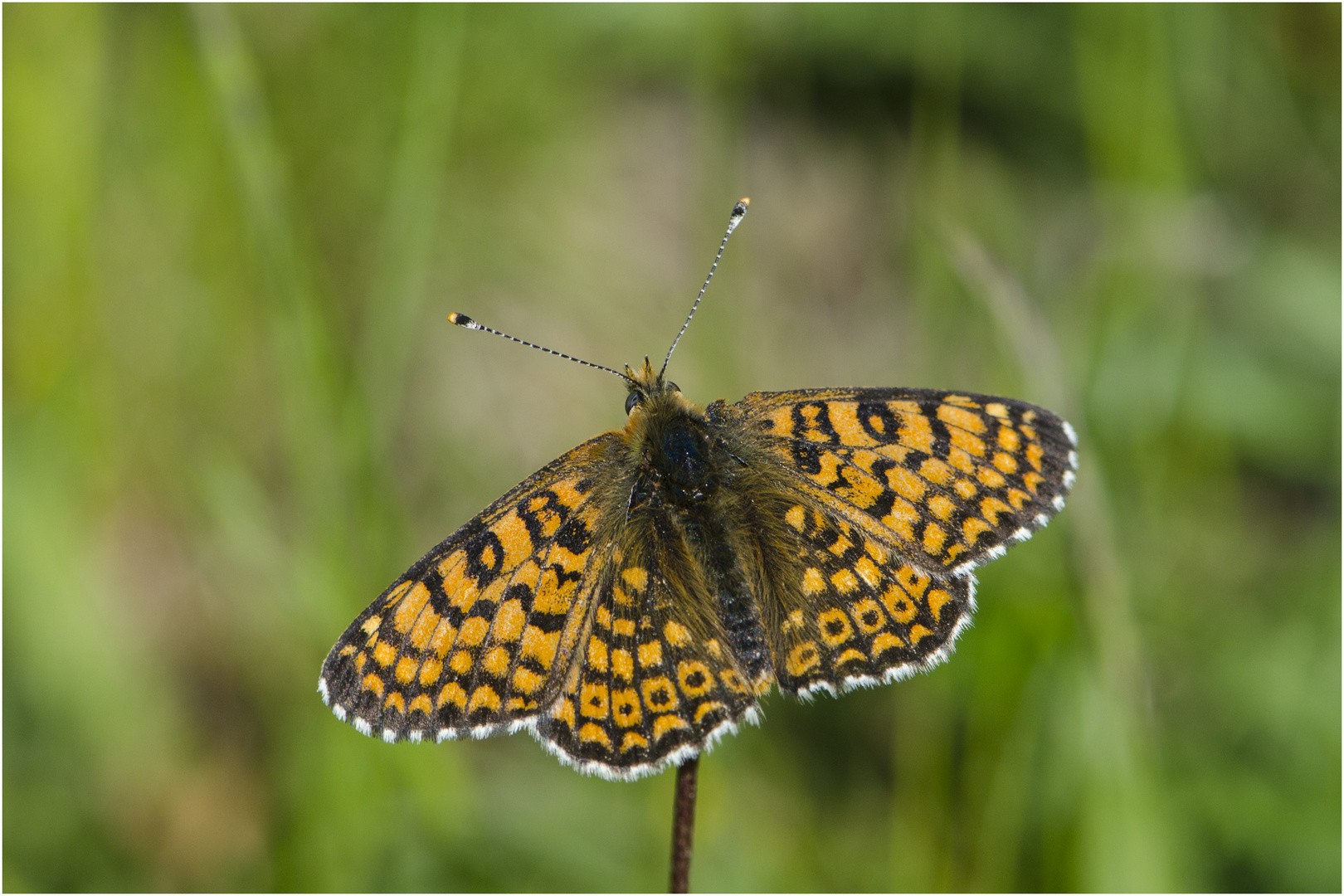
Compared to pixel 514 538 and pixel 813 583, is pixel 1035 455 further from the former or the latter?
pixel 514 538

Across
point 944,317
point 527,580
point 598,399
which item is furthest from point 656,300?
point 527,580

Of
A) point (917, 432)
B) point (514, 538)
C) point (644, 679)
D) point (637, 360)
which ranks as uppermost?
point (637, 360)

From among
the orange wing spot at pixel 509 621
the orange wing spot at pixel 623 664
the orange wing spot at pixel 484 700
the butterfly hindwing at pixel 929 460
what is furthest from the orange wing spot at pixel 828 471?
the orange wing spot at pixel 484 700

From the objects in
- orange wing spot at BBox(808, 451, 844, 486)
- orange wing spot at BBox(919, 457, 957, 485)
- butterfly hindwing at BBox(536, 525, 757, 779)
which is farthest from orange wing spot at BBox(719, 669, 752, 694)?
orange wing spot at BBox(919, 457, 957, 485)

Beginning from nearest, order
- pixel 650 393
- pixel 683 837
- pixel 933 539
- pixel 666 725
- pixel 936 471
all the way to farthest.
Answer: pixel 683 837 → pixel 666 725 → pixel 933 539 → pixel 936 471 → pixel 650 393

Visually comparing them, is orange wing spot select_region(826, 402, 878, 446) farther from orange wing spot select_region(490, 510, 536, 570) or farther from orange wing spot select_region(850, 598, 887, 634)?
orange wing spot select_region(490, 510, 536, 570)

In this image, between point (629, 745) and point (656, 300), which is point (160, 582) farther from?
point (629, 745)

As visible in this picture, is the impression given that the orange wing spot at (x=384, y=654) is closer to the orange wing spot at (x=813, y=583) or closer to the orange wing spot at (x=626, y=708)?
the orange wing spot at (x=626, y=708)

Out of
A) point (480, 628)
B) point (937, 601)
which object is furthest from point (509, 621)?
point (937, 601)
